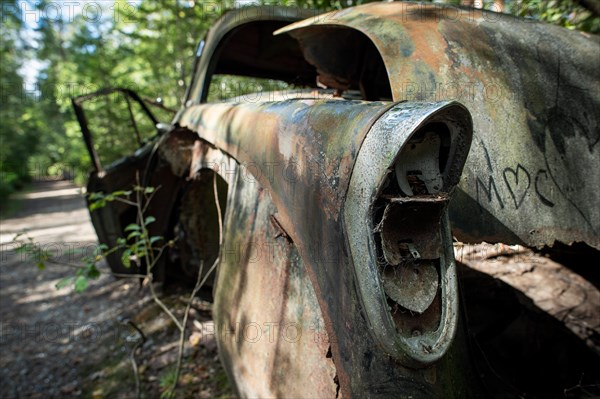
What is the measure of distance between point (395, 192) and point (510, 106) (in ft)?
2.70

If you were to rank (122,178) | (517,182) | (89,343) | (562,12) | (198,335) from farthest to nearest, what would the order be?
(562,12) < (122,178) < (89,343) < (198,335) < (517,182)

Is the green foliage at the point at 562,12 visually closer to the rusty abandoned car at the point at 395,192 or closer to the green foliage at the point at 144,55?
the green foliage at the point at 144,55

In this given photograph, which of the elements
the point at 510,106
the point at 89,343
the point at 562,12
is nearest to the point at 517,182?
the point at 510,106

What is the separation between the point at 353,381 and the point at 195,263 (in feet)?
9.73

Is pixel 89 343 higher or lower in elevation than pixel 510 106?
lower

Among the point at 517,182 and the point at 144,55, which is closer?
the point at 517,182

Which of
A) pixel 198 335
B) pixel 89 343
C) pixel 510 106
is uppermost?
pixel 510 106

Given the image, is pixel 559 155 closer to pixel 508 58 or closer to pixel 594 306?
pixel 508 58

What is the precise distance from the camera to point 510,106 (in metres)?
1.35

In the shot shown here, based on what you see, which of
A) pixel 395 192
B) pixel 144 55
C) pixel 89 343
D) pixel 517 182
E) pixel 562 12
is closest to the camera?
pixel 395 192

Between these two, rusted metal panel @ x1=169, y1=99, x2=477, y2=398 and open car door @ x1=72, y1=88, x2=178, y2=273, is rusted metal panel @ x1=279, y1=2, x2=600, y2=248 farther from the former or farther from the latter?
open car door @ x1=72, y1=88, x2=178, y2=273

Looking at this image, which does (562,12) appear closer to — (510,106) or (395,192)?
(510,106)

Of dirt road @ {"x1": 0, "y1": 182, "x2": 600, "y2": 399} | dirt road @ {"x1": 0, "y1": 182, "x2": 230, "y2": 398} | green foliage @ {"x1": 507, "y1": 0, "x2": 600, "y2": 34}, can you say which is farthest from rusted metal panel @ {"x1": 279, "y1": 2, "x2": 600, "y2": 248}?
green foliage @ {"x1": 507, "y1": 0, "x2": 600, "y2": 34}

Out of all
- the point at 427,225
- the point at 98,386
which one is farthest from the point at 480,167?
the point at 98,386
